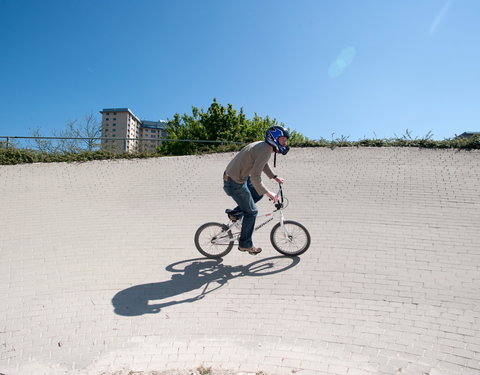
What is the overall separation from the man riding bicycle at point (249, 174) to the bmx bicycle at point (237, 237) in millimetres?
211

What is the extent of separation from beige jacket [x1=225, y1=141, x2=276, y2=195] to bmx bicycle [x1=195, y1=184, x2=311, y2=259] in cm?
66

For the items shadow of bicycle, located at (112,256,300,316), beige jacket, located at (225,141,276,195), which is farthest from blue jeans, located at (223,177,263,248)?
shadow of bicycle, located at (112,256,300,316)

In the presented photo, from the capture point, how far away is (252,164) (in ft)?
15.4

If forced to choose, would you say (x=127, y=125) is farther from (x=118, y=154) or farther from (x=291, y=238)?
(x=291, y=238)

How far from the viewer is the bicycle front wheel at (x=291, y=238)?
5.13 m

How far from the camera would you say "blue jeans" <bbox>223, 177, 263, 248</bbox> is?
190 inches

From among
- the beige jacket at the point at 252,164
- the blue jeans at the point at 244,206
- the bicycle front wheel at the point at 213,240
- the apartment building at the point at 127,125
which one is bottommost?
the bicycle front wheel at the point at 213,240

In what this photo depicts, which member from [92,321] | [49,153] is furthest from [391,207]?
[49,153]

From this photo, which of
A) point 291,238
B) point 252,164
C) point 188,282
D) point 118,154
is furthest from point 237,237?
point 118,154

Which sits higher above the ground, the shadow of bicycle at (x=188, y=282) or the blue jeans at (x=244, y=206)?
the blue jeans at (x=244, y=206)

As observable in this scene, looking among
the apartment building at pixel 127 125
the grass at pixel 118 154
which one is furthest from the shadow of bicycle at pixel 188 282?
the apartment building at pixel 127 125

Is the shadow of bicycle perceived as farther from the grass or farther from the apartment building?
the apartment building

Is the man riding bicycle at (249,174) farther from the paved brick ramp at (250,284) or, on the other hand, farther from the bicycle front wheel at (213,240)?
the paved brick ramp at (250,284)

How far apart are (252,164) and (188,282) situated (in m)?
1.95
